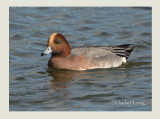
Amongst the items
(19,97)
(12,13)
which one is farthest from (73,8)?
(19,97)

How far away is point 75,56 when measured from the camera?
10.8 meters

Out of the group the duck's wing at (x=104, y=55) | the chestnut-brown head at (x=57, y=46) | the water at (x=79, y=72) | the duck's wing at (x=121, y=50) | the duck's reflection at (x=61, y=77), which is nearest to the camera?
the water at (x=79, y=72)

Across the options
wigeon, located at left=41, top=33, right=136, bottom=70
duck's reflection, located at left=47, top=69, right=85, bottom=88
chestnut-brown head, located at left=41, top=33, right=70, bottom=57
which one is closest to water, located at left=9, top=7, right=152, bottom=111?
duck's reflection, located at left=47, top=69, right=85, bottom=88

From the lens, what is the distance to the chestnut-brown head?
415 inches

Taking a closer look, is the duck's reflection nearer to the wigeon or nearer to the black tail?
the wigeon

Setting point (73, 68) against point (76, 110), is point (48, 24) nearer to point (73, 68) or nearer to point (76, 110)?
point (73, 68)

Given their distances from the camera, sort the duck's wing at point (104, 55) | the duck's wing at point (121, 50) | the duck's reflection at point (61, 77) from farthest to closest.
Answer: the duck's wing at point (121, 50) → the duck's wing at point (104, 55) → the duck's reflection at point (61, 77)

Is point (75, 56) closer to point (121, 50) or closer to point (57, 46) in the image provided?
point (57, 46)

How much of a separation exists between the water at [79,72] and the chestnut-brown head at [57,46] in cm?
45

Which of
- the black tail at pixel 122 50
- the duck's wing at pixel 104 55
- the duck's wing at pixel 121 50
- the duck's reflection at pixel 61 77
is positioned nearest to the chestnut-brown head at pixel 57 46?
the duck's wing at pixel 104 55

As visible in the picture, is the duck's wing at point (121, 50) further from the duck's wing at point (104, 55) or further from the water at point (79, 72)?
the water at point (79, 72)

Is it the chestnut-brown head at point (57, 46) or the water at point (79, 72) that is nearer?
the water at point (79, 72)

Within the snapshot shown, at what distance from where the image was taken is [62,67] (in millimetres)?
10734

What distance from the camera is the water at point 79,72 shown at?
27.3 ft
